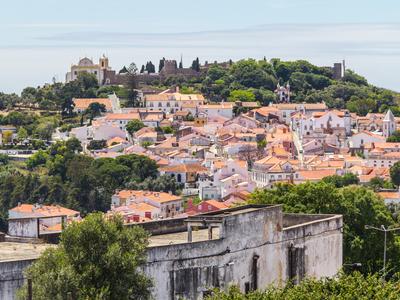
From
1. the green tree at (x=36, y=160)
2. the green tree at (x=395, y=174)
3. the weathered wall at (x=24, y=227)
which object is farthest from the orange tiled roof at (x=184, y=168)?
the weathered wall at (x=24, y=227)

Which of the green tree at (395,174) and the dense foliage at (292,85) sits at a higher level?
the dense foliage at (292,85)

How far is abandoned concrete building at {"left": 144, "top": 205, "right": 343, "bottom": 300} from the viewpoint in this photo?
22703 millimetres

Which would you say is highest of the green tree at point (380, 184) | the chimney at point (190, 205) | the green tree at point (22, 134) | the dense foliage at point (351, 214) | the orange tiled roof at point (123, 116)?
the dense foliage at point (351, 214)

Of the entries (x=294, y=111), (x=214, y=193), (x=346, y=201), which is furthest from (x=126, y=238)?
(x=294, y=111)

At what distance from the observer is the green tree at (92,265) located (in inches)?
768

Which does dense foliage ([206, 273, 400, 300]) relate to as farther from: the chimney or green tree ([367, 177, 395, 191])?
green tree ([367, 177, 395, 191])

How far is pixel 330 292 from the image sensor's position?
21.3 meters

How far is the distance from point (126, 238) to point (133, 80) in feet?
494

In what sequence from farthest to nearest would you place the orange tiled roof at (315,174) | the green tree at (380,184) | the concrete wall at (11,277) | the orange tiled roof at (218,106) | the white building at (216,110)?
the orange tiled roof at (218,106), the white building at (216,110), the orange tiled roof at (315,174), the green tree at (380,184), the concrete wall at (11,277)

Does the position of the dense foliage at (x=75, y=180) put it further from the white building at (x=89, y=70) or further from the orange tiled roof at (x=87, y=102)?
the white building at (x=89, y=70)

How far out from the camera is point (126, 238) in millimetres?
20703

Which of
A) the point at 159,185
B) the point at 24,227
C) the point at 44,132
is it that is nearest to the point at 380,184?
the point at 159,185

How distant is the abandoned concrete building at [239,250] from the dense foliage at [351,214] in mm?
7019

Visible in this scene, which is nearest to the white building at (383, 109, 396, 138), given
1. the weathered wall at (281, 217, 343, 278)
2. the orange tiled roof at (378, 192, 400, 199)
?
the orange tiled roof at (378, 192, 400, 199)
